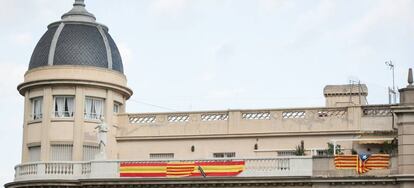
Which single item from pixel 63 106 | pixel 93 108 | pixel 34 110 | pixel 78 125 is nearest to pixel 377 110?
pixel 93 108

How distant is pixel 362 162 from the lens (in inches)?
2035

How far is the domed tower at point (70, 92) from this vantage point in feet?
195

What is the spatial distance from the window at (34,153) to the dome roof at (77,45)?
457 cm

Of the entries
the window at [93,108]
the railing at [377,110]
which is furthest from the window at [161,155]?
the railing at [377,110]

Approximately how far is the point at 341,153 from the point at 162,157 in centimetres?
1056

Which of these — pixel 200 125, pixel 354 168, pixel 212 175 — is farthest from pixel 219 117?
pixel 354 168

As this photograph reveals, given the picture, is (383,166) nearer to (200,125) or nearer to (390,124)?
(390,124)

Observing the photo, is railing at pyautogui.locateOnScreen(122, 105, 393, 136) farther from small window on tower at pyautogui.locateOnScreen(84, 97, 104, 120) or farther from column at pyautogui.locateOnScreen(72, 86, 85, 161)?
column at pyautogui.locateOnScreen(72, 86, 85, 161)

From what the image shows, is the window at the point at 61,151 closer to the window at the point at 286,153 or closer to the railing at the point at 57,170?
the railing at the point at 57,170

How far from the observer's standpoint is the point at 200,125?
59.5 meters

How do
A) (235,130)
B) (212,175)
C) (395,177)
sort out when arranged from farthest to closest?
(235,130)
(212,175)
(395,177)

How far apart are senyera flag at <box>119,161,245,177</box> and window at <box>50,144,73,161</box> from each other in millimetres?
4781

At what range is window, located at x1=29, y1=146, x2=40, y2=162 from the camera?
59812mm

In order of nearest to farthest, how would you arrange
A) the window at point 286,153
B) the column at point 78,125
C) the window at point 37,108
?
the window at point 286,153 < the column at point 78,125 < the window at point 37,108
